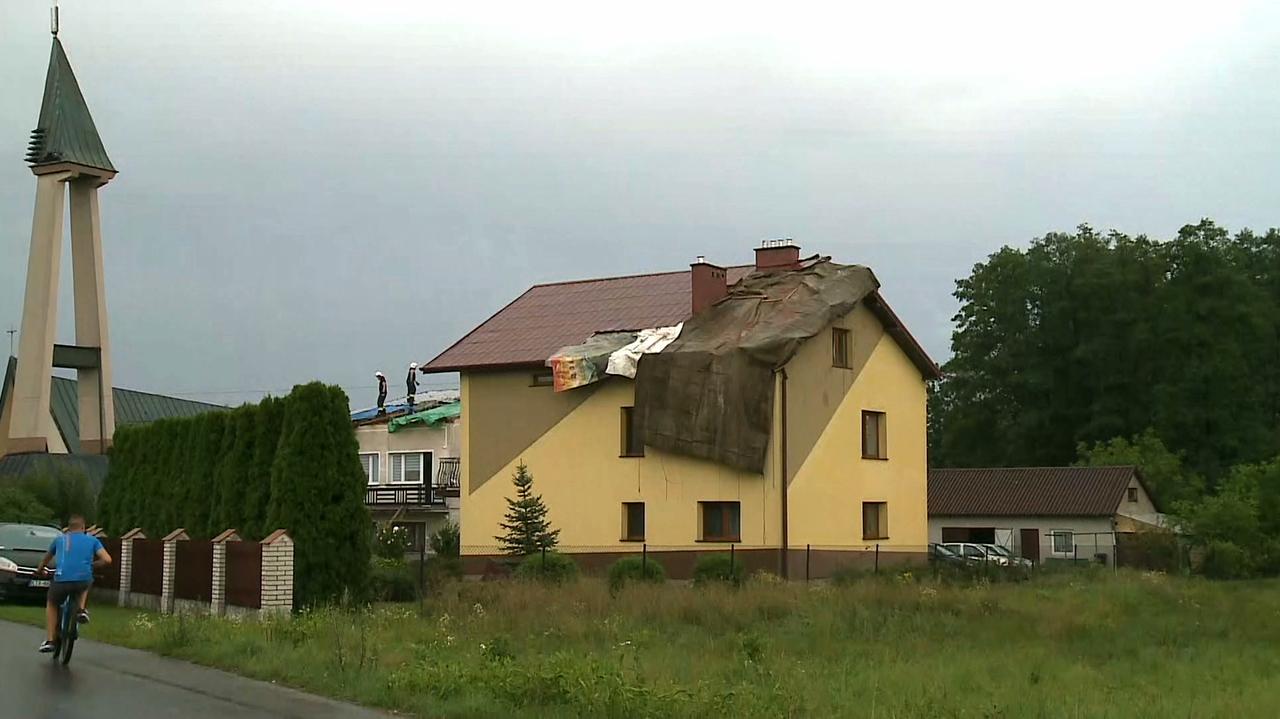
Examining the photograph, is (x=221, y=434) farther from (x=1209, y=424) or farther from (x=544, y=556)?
(x=1209, y=424)

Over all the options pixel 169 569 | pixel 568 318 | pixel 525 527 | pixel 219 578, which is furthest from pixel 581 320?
pixel 219 578

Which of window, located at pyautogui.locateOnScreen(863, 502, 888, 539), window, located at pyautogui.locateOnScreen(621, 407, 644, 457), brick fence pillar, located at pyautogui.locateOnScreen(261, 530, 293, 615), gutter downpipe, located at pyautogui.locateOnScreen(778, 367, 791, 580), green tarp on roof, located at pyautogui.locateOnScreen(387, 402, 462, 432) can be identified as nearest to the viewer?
brick fence pillar, located at pyautogui.locateOnScreen(261, 530, 293, 615)

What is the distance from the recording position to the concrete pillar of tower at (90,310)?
48312mm

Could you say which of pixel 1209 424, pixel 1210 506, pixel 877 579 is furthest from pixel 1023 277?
pixel 877 579

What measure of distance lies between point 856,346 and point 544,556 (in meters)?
12.7

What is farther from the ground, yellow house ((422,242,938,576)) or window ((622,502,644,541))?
yellow house ((422,242,938,576))

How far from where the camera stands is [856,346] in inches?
1614

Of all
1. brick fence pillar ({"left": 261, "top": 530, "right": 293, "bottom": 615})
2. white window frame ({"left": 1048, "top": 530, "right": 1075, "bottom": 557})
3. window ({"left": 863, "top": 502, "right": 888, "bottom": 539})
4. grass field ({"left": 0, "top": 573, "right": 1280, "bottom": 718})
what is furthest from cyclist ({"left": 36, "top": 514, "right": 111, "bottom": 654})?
white window frame ({"left": 1048, "top": 530, "right": 1075, "bottom": 557})

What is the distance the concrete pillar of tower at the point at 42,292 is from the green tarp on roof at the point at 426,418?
12316 mm

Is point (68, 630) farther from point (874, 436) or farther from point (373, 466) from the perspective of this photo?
point (373, 466)

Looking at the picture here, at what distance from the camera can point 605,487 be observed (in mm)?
40062

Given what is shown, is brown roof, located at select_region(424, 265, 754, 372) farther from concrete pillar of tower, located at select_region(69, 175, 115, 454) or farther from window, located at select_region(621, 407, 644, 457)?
concrete pillar of tower, located at select_region(69, 175, 115, 454)

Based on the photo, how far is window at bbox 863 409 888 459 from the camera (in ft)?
137

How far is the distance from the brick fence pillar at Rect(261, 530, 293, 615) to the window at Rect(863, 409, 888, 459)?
23005 millimetres
